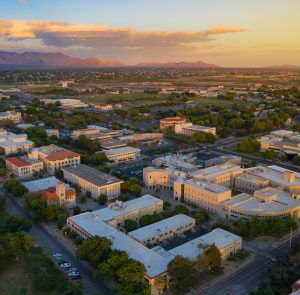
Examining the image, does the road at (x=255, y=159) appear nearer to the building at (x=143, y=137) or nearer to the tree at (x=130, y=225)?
the building at (x=143, y=137)

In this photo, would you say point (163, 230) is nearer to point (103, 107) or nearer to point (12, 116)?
point (12, 116)

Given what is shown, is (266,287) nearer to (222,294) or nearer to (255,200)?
(222,294)

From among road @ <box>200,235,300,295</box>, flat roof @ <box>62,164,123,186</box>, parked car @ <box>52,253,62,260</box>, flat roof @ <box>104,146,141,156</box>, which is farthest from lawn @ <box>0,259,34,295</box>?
flat roof @ <box>104,146,141,156</box>

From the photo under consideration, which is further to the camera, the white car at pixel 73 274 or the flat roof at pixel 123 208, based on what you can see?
the flat roof at pixel 123 208

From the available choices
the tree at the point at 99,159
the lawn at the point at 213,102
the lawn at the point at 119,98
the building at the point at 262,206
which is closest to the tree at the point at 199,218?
the building at the point at 262,206

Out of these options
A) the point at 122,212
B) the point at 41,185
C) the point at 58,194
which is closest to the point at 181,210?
the point at 122,212
